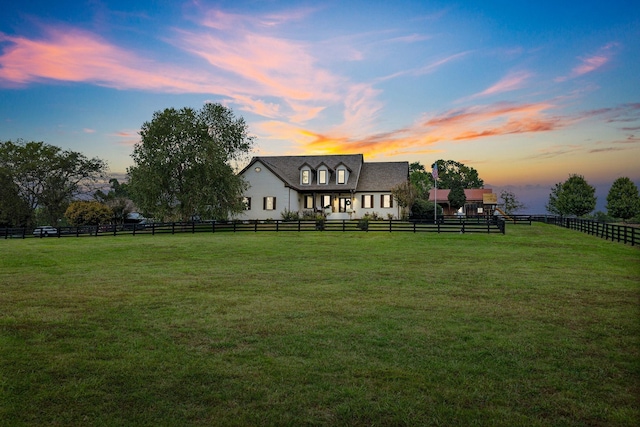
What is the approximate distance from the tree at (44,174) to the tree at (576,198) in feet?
271

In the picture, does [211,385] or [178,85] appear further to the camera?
[178,85]

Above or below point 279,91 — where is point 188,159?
below

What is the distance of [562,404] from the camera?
4965 millimetres

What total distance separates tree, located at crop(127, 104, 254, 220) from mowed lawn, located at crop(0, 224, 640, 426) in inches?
1020

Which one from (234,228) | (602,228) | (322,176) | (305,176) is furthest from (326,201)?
(602,228)

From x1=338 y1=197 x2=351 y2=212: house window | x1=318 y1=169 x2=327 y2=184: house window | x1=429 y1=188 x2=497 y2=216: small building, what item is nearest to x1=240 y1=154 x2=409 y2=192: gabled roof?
x1=318 y1=169 x2=327 y2=184: house window

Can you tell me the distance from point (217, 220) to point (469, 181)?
88.2 meters

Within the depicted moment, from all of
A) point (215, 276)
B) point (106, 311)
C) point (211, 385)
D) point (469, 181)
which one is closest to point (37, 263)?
point (215, 276)

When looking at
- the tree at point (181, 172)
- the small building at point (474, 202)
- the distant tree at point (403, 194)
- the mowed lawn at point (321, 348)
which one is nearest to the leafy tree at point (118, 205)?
the tree at point (181, 172)

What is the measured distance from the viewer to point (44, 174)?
5566 cm

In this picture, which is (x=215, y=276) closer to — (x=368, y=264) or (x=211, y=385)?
(x=368, y=264)

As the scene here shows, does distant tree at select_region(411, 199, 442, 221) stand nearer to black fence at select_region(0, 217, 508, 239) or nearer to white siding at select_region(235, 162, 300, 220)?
black fence at select_region(0, 217, 508, 239)

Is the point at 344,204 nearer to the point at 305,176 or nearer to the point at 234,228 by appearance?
the point at 305,176

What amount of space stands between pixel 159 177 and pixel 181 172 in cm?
239
